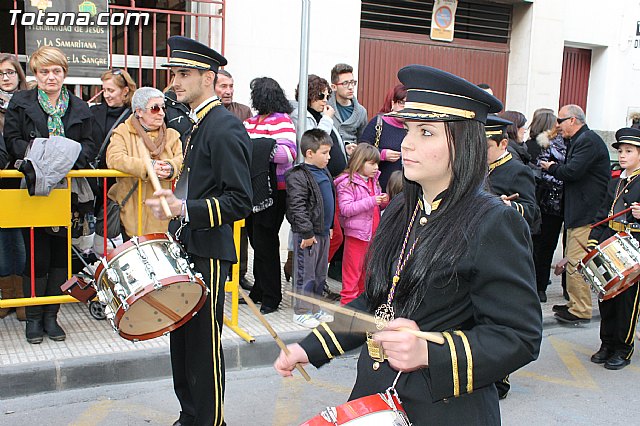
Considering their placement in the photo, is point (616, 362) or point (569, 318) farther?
point (569, 318)

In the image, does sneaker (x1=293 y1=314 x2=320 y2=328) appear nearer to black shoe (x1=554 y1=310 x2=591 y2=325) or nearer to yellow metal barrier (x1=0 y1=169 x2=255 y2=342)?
yellow metal barrier (x1=0 y1=169 x2=255 y2=342)

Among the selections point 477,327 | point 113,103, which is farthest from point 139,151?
point 477,327

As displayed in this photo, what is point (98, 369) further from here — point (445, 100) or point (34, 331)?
point (445, 100)

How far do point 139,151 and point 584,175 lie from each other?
14.2 ft

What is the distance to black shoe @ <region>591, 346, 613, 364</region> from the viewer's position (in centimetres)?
623

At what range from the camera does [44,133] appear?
18.3 ft

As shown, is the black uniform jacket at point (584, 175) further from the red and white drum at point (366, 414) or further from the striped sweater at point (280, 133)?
the red and white drum at point (366, 414)

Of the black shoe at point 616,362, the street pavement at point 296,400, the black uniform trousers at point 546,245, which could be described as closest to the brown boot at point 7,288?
the street pavement at point 296,400

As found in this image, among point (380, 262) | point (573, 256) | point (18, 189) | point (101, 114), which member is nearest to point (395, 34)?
point (573, 256)

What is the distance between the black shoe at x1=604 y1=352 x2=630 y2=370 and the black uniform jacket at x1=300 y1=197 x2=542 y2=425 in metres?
4.23

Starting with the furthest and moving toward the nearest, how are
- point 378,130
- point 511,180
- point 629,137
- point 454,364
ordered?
point 378,130, point 629,137, point 511,180, point 454,364

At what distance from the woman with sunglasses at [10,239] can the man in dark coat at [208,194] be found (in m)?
2.16

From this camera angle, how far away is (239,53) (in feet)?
28.8

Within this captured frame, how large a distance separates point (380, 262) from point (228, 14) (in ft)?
22.3
